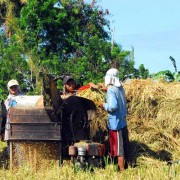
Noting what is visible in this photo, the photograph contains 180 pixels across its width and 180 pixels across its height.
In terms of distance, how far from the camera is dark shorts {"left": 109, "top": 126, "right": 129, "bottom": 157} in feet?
31.4

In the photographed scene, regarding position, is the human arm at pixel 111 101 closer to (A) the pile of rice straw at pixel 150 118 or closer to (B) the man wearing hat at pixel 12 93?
(A) the pile of rice straw at pixel 150 118

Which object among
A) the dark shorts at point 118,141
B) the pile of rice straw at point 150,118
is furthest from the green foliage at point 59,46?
the dark shorts at point 118,141

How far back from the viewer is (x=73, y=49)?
966 inches

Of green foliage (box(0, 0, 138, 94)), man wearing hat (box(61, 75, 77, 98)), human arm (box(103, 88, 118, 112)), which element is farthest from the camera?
green foliage (box(0, 0, 138, 94))

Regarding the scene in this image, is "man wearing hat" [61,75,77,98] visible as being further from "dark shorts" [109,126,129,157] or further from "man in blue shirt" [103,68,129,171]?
"dark shorts" [109,126,129,157]

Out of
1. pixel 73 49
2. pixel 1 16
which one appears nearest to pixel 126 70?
pixel 73 49

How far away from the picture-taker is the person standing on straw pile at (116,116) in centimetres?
950

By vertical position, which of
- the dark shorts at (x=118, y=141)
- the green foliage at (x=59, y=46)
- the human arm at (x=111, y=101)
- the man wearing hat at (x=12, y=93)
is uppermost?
the green foliage at (x=59, y=46)

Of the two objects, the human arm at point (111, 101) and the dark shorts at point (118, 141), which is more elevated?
the human arm at point (111, 101)

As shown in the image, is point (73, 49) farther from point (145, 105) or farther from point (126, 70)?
point (145, 105)

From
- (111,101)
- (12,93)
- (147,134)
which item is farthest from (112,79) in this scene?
(12,93)

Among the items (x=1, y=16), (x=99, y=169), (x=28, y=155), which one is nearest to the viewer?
(x=99, y=169)

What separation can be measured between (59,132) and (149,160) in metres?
1.53

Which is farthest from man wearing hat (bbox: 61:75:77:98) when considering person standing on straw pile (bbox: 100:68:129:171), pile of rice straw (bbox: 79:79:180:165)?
person standing on straw pile (bbox: 100:68:129:171)
